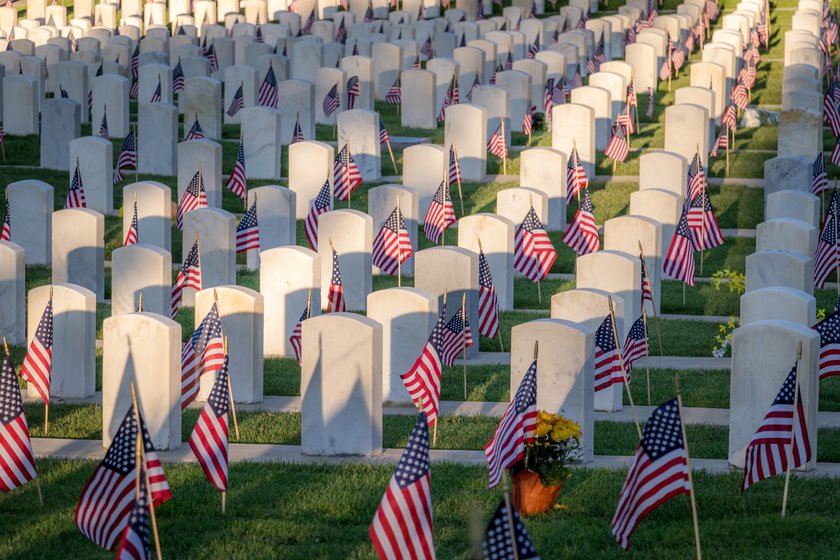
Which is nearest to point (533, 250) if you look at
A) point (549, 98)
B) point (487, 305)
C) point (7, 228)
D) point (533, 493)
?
point (487, 305)

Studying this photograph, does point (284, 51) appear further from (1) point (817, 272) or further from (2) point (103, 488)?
(2) point (103, 488)

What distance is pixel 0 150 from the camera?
29.4m

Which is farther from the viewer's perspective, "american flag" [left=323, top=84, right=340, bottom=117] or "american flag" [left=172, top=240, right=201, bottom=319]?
"american flag" [left=323, top=84, right=340, bottom=117]

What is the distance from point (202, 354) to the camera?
14.4m

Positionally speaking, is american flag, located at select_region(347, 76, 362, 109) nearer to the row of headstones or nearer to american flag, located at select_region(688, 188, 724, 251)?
the row of headstones

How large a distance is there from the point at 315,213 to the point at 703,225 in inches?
219

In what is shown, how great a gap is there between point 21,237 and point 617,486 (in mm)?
13039

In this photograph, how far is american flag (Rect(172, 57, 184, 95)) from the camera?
1302 inches

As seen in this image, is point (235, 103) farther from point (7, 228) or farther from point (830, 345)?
point (830, 345)

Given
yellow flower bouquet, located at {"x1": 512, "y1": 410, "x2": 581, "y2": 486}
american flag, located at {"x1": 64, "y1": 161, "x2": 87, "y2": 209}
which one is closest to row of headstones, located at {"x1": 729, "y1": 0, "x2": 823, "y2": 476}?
yellow flower bouquet, located at {"x1": 512, "y1": 410, "x2": 581, "y2": 486}

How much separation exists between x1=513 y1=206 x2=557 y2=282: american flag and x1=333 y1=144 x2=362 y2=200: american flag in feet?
17.3

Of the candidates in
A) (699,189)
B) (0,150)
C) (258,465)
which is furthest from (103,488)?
(0,150)

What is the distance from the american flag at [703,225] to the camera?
71.2ft

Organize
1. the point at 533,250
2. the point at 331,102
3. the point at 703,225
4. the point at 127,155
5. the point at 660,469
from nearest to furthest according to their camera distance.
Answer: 1. the point at 660,469
2. the point at 533,250
3. the point at 703,225
4. the point at 127,155
5. the point at 331,102
